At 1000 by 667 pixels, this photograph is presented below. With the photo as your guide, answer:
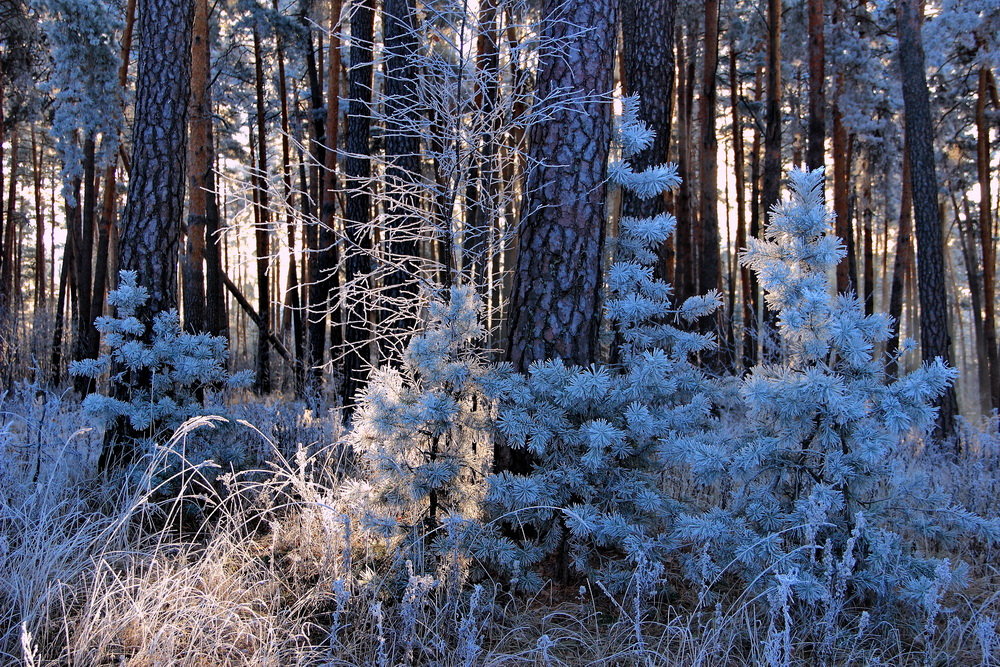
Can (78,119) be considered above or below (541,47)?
above

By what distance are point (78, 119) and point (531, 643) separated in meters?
10.4

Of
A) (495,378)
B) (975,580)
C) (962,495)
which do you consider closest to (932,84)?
(962,495)

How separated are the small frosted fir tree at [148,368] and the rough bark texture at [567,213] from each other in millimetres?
2130

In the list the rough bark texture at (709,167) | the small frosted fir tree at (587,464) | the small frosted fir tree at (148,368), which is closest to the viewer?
the small frosted fir tree at (587,464)

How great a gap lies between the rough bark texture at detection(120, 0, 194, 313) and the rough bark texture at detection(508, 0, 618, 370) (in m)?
2.70

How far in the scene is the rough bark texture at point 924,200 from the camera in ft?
25.0

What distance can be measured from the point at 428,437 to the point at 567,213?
1.44m

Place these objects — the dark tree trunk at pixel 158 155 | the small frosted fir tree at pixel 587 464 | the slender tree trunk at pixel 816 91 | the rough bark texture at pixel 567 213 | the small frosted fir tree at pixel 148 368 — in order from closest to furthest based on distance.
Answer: the small frosted fir tree at pixel 587 464
the rough bark texture at pixel 567 213
the small frosted fir tree at pixel 148 368
the dark tree trunk at pixel 158 155
the slender tree trunk at pixel 816 91

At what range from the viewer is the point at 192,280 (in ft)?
28.2

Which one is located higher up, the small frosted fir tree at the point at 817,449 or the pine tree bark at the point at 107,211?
the pine tree bark at the point at 107,211

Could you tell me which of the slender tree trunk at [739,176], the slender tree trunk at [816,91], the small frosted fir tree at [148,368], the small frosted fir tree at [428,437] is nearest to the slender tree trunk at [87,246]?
the small frosted fir tree at [148,368]

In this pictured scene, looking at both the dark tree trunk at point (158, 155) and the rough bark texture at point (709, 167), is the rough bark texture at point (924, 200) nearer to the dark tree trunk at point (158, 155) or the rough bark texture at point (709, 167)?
the rough bark texture at point (709, 167)

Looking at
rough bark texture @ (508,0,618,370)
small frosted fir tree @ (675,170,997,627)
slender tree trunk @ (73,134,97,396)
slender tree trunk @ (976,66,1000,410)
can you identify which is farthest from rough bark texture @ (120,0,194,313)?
slender tree trunk @ (976,66,1000,410)

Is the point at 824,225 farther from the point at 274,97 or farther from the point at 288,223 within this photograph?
the point at 274,97
